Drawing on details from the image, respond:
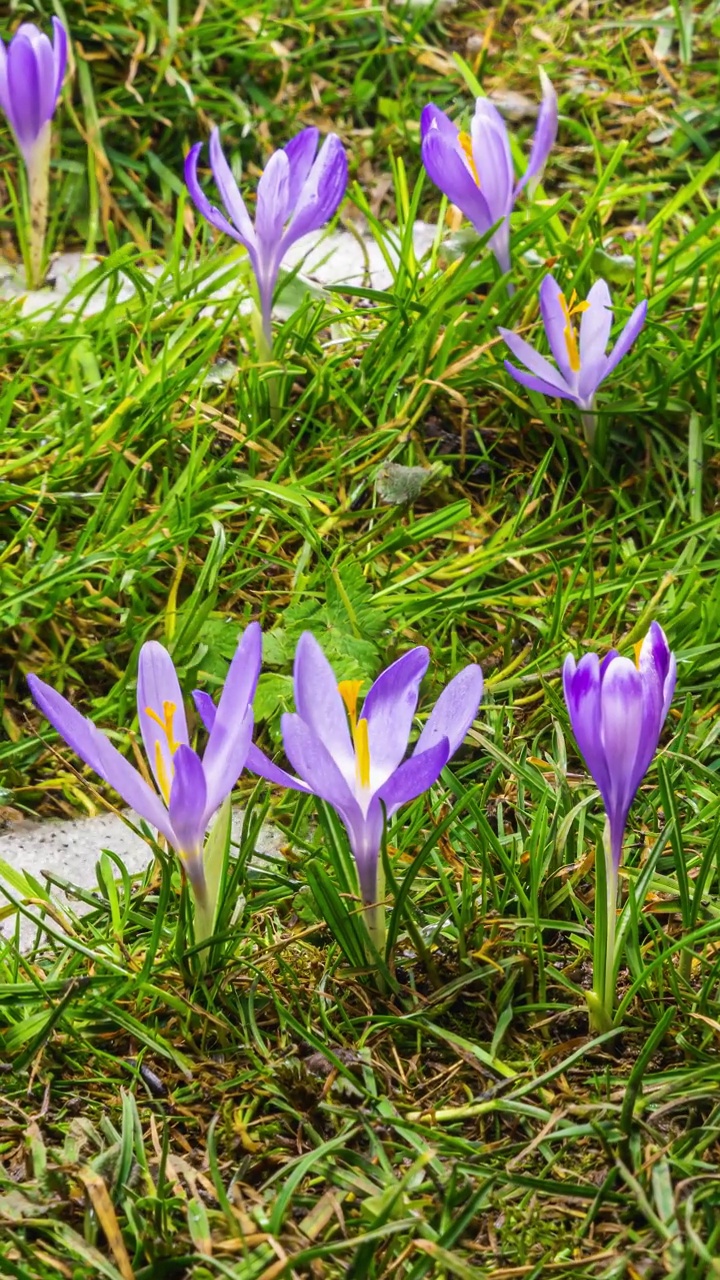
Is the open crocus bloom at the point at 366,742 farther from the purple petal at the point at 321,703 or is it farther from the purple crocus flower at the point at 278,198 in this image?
the purple crocus flower at the point at 278,198

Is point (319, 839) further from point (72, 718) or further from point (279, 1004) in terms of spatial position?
point (72, 718)

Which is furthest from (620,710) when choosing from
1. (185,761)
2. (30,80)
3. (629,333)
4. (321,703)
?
(30,80)

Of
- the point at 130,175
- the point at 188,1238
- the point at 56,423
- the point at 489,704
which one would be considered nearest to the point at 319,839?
the point at 489,704

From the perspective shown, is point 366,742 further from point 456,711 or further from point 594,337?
point 594,337

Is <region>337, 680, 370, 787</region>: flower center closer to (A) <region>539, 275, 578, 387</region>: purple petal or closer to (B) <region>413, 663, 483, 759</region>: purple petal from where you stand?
(B) <region>413, 663, 483, 759</region>: purple petal

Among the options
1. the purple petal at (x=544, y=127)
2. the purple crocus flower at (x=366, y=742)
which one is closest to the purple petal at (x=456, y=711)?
the purple crocus flower at (x=366, y=742)

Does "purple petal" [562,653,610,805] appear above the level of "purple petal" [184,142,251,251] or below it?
below

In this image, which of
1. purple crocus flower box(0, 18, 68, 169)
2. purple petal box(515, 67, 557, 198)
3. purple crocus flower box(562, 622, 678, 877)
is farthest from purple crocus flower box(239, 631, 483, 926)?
purple crocus flower box(0, 18, 68, 169)
